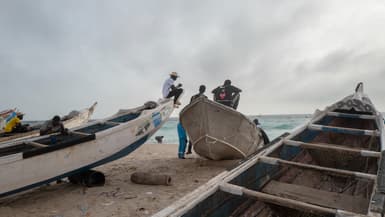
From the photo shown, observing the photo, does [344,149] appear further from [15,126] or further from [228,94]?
[15,126]

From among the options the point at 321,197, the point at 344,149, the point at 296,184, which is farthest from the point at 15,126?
the point at 344,149

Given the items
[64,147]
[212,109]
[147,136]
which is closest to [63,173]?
[64,147]

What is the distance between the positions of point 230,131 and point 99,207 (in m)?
3.73

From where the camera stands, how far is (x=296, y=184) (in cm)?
388

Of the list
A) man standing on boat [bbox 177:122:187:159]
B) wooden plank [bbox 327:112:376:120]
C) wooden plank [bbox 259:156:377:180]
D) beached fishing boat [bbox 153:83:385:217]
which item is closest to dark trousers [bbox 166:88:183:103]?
man standing on boat [bbox 177:122:187:159]

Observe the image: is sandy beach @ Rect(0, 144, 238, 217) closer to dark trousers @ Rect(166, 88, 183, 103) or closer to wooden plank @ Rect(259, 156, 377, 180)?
wooden plank @ Rect(259, 156, 377, 180)

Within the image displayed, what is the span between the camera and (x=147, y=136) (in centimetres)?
758

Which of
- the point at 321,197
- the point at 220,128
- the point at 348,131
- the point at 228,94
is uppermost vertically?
the point at 228,94

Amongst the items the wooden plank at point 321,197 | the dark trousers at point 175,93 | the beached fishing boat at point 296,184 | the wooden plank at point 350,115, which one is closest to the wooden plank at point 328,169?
the beached fishing boat at point 296,184

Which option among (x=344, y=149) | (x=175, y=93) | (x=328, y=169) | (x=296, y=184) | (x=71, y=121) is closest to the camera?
(x=328, y=169)

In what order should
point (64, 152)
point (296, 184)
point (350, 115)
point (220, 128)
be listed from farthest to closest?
point (220, 128), point (350, 115), point (64, 152), point (296, 184)

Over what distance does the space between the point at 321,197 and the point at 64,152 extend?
4516mm

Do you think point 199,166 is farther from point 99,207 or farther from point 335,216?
point 335,216

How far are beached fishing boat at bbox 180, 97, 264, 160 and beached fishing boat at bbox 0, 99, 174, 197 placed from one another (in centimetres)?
135
